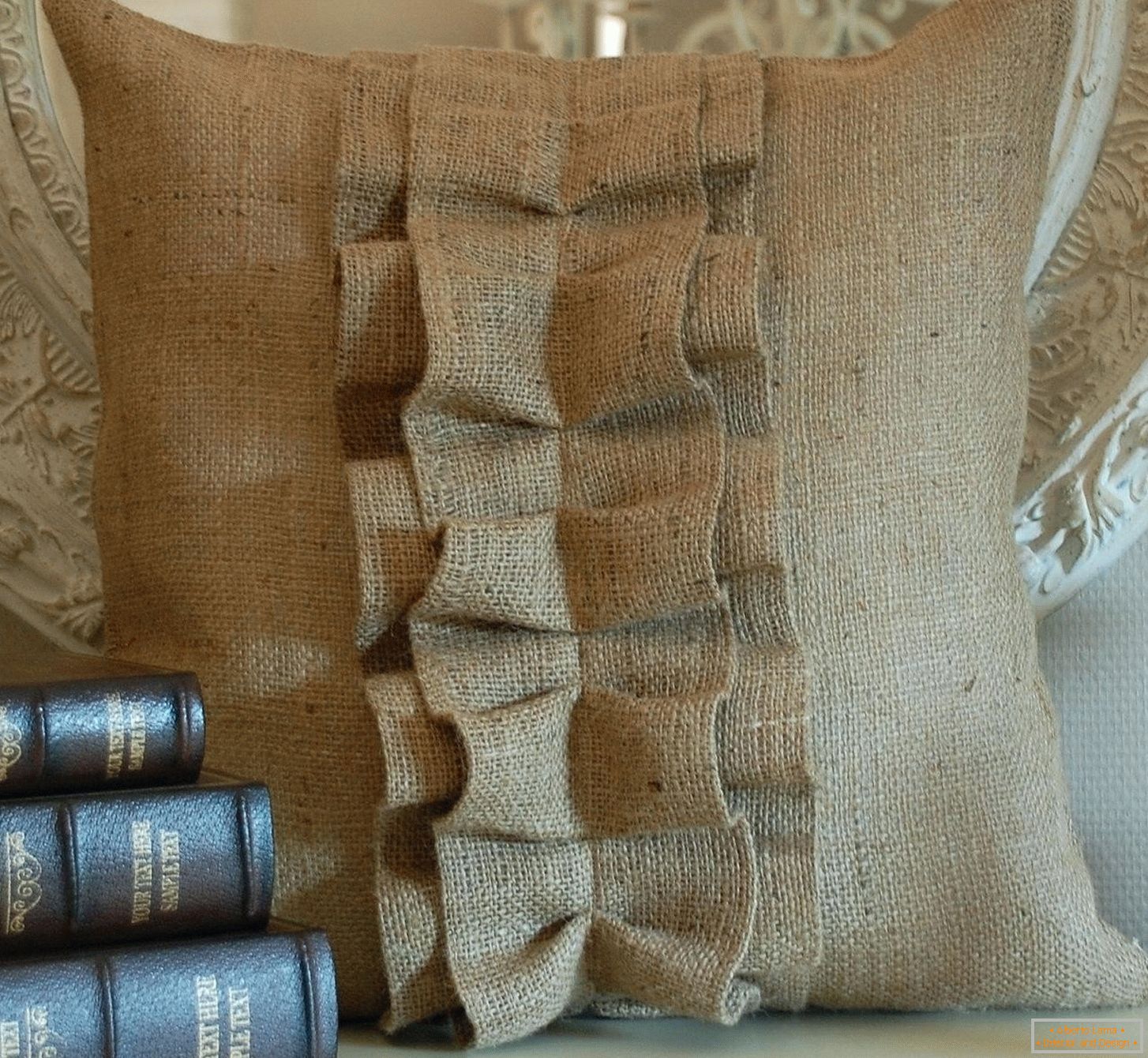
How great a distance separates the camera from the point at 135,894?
49 centimetres

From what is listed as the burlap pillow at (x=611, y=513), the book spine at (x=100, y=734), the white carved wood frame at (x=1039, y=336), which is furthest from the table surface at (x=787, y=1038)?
the white carved wood frame at (x=1039, y=336)

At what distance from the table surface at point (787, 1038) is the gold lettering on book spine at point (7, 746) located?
0.57ft

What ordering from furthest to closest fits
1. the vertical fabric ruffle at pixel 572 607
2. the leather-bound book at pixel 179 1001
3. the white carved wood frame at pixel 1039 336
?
1. the white carved wood frame at pixel 1039 336
2. the vertical fabric ruffle at pixel 572 607
3. the leather-bound book at pixel 179 1001

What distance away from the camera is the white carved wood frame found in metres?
0.76

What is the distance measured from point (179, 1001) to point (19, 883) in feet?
0.22

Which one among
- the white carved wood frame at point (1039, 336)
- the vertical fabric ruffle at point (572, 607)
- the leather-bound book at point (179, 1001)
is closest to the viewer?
the leather-bound book at point (179, 1001)

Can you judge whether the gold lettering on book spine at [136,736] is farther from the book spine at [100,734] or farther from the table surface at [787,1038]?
the table surface at [787,1038]

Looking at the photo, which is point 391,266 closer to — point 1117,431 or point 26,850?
point 26,850

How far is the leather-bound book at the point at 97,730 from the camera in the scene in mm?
500

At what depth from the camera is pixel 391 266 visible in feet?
1.87

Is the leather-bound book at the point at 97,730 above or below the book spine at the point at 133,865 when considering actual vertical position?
above

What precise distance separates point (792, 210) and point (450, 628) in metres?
0.23

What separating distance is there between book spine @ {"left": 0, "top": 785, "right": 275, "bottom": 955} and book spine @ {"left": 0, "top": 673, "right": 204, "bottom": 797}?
21 mm

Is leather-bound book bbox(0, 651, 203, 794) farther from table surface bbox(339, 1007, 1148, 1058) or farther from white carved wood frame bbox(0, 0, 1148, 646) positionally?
white carved wood frame bbox(0, 0, 1148, 646)
